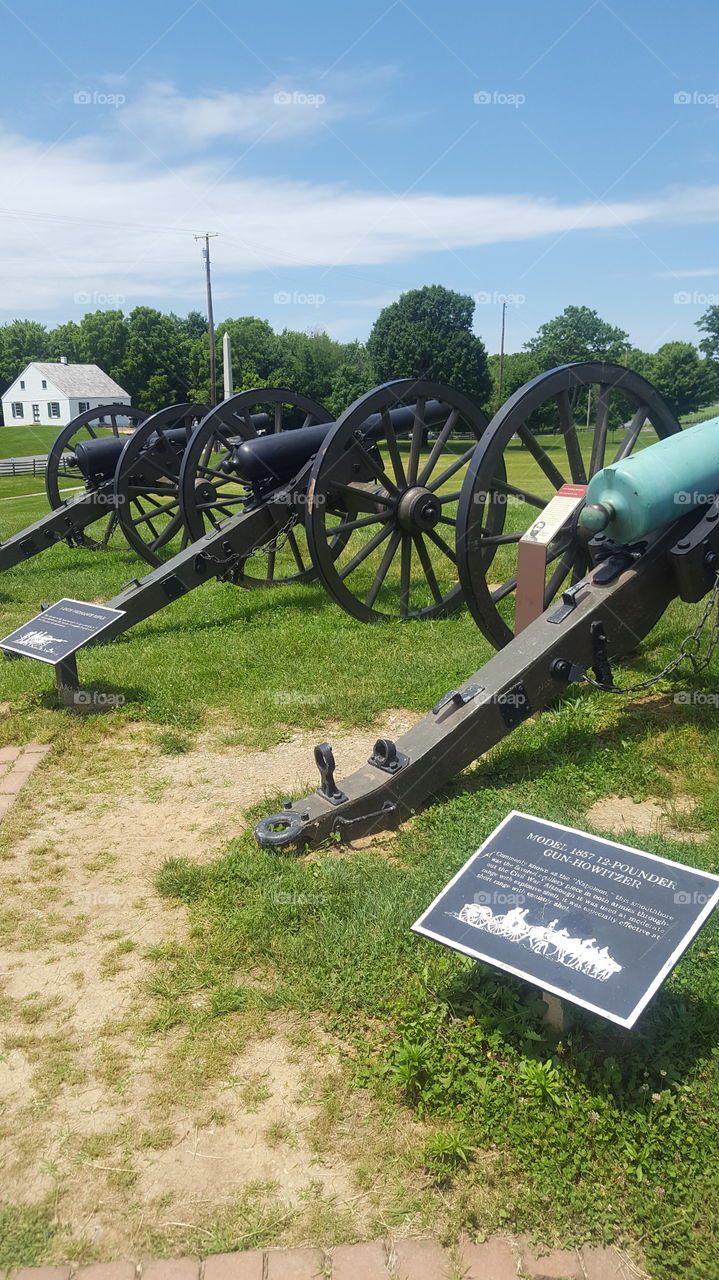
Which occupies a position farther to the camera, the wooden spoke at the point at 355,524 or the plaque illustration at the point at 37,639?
the wooden spoke at the point at 355,524

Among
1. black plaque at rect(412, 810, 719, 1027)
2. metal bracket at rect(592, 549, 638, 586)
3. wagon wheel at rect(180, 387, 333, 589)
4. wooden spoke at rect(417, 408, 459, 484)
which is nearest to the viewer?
black plaque at rect(412, 810, 719, 1027)

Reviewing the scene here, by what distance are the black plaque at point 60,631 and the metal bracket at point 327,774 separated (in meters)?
2.67

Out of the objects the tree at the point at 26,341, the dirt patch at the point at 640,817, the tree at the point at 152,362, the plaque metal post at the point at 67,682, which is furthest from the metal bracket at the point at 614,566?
the tree at the point at 26,341

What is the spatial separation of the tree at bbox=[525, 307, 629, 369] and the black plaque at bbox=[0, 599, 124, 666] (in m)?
57.1

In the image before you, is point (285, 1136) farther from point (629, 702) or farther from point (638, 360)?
point (638, 360)

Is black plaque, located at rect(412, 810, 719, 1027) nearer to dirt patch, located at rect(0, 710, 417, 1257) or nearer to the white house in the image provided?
dirt patch, located at rect(0, 710, 417, 1257)

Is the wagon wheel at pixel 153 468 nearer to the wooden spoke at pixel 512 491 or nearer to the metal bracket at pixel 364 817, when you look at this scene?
the wooden spoke at pixel 512 491

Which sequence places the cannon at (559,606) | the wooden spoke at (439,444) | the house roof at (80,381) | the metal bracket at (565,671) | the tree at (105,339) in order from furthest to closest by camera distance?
the tree at (105,339)
the house roof at (80,381)
the wooden spoke at (439,444)
the metal bracket at (565,671)
the cannon at (559,606)

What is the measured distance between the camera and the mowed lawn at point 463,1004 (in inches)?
89.3

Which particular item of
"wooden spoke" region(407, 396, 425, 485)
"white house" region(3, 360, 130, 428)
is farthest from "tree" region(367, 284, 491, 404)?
"wooden spoke" region(407, 396, 425, 485)

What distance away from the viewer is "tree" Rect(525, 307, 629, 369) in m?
60.3

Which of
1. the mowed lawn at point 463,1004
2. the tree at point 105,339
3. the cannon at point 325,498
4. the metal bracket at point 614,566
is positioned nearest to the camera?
the mowed lawn at point 463,1004

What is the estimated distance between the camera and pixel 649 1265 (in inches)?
83.1

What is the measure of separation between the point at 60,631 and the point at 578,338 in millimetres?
60922
